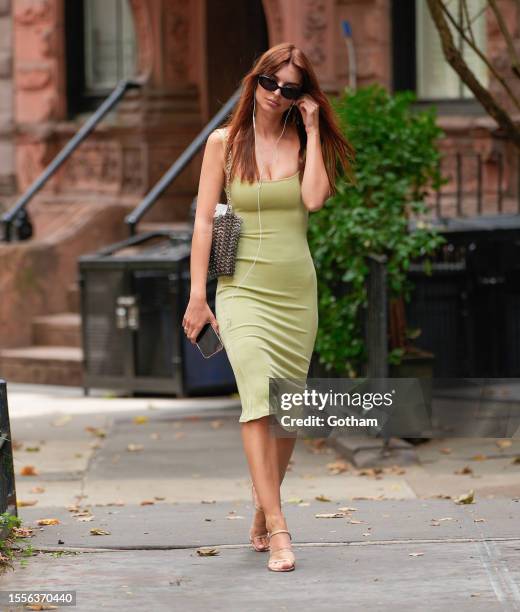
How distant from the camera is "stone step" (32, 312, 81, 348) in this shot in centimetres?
1470

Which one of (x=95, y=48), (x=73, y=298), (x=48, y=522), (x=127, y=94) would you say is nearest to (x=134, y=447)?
(x=48, y=522)

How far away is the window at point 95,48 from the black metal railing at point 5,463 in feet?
35.1

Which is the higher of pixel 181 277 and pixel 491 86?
pixel 491 86

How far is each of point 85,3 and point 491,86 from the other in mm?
5594

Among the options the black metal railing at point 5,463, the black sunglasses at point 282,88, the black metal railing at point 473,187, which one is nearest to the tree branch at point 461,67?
the black sunglasses at point 282,88

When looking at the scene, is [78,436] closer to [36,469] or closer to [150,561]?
[36,469]

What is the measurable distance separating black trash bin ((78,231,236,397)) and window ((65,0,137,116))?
432cm

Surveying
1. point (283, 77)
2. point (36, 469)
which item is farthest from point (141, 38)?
point (283, 77)

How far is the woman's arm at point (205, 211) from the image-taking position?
244 inches

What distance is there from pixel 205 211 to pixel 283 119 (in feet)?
1.58

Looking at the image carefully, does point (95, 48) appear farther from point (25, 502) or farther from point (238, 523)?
point (238, 523)

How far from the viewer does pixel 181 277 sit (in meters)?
12.5

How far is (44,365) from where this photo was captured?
46.6 feet

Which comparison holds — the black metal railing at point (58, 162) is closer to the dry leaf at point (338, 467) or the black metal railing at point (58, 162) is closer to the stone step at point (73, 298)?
the stone step at point (73, 298)
